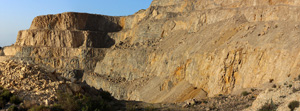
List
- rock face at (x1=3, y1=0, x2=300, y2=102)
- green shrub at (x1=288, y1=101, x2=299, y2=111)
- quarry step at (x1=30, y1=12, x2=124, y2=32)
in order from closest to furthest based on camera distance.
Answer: green shrub at (x1=288, y1=101, x2=299, y2=111)
rock face at (x1=3, y1=0, x2=300, y2=102)
quarry step at (x1=30, y1=12, x2=124, y2=32)

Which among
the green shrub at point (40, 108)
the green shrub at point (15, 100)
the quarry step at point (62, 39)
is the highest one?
the quarry step at point (62, 39)

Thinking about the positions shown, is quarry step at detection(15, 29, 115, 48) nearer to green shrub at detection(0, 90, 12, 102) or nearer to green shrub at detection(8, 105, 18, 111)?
green shrub at detection(0, 90, 12, 102)

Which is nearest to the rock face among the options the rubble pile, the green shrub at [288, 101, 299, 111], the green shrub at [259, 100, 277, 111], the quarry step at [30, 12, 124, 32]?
the quarry step at [30, 12, 124, 32]

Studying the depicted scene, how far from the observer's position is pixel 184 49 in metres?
29.6

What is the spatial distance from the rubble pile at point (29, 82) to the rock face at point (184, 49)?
12.1m

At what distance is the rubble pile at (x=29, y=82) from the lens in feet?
43.4

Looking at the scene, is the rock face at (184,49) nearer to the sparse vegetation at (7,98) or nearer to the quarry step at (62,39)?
the quarry step at (62,39)

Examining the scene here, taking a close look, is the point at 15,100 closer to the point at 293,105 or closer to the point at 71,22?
the point at 293,105

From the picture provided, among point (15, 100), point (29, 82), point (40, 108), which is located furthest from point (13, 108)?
point (29, 82)

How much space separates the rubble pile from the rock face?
12124 millimetres

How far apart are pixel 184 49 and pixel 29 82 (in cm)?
1794

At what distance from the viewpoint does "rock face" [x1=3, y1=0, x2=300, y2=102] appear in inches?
798

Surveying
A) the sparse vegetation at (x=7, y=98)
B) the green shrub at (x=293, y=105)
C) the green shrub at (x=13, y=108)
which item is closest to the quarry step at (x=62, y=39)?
the sparse vegetation at (x=7, y=98)

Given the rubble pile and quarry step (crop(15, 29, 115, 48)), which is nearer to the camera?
the rubble pile
